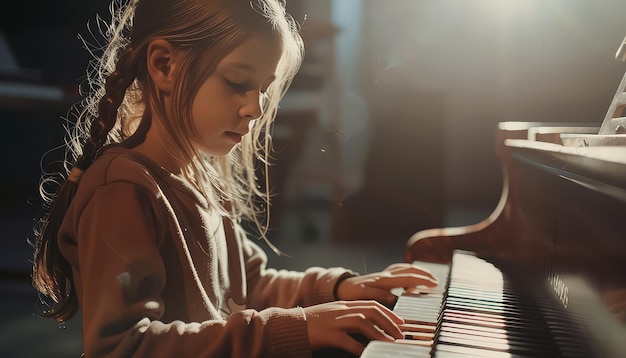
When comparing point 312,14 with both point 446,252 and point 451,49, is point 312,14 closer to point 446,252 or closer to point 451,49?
point 446,252

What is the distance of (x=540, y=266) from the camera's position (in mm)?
853

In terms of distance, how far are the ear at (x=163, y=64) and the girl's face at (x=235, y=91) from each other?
0.04 meters

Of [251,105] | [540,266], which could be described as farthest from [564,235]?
[251,105]

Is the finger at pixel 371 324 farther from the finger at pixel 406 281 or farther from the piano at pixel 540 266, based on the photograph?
the finger at pixel 406 281

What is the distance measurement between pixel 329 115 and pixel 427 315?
77cm

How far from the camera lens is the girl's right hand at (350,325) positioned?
719 mm

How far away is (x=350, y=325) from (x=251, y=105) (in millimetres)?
301

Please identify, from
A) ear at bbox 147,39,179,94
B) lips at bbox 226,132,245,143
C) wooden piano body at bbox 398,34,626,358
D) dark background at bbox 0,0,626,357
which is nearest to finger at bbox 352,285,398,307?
wooden piano body at bbox 398,34,626,358

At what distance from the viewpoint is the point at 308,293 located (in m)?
1.04

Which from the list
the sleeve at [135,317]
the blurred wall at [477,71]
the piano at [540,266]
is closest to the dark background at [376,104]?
the blurred wall at [477,71]

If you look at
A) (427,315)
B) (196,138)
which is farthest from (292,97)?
(427,315)

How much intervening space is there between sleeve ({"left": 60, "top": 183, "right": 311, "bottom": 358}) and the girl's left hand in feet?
0.84

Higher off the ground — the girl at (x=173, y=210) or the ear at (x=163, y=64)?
the ear at (x=163, y=64)

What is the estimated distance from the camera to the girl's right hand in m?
0.72
